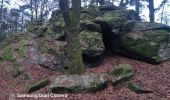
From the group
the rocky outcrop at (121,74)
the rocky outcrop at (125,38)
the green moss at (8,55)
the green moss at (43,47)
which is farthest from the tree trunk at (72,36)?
the green moss at (8,55)

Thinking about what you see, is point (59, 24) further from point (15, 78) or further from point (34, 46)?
point (15, 78)

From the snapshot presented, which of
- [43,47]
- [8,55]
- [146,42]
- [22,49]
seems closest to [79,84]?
[146,42]

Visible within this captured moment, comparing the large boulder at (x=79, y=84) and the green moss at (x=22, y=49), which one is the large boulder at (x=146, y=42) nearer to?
the large boulder at (x=79, y=84)

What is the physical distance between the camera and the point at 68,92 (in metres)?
10.8

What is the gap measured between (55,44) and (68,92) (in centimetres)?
711

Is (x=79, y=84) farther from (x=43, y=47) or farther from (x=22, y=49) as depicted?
(x=22, y=49)

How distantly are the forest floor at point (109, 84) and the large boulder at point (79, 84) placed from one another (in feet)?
0.92

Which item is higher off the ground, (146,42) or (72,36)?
(72,36)

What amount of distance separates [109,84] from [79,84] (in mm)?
1496

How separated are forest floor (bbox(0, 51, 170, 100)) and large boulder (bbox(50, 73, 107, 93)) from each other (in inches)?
11.0

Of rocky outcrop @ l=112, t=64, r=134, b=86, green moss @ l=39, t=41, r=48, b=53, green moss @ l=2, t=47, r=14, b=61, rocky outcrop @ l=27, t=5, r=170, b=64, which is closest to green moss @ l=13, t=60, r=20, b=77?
green moss @ l=2, t=47, r=14, b=61

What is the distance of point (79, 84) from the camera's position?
36.1ft

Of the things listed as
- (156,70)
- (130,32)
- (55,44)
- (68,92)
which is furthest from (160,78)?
(55,44)

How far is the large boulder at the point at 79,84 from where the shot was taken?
427 inches
